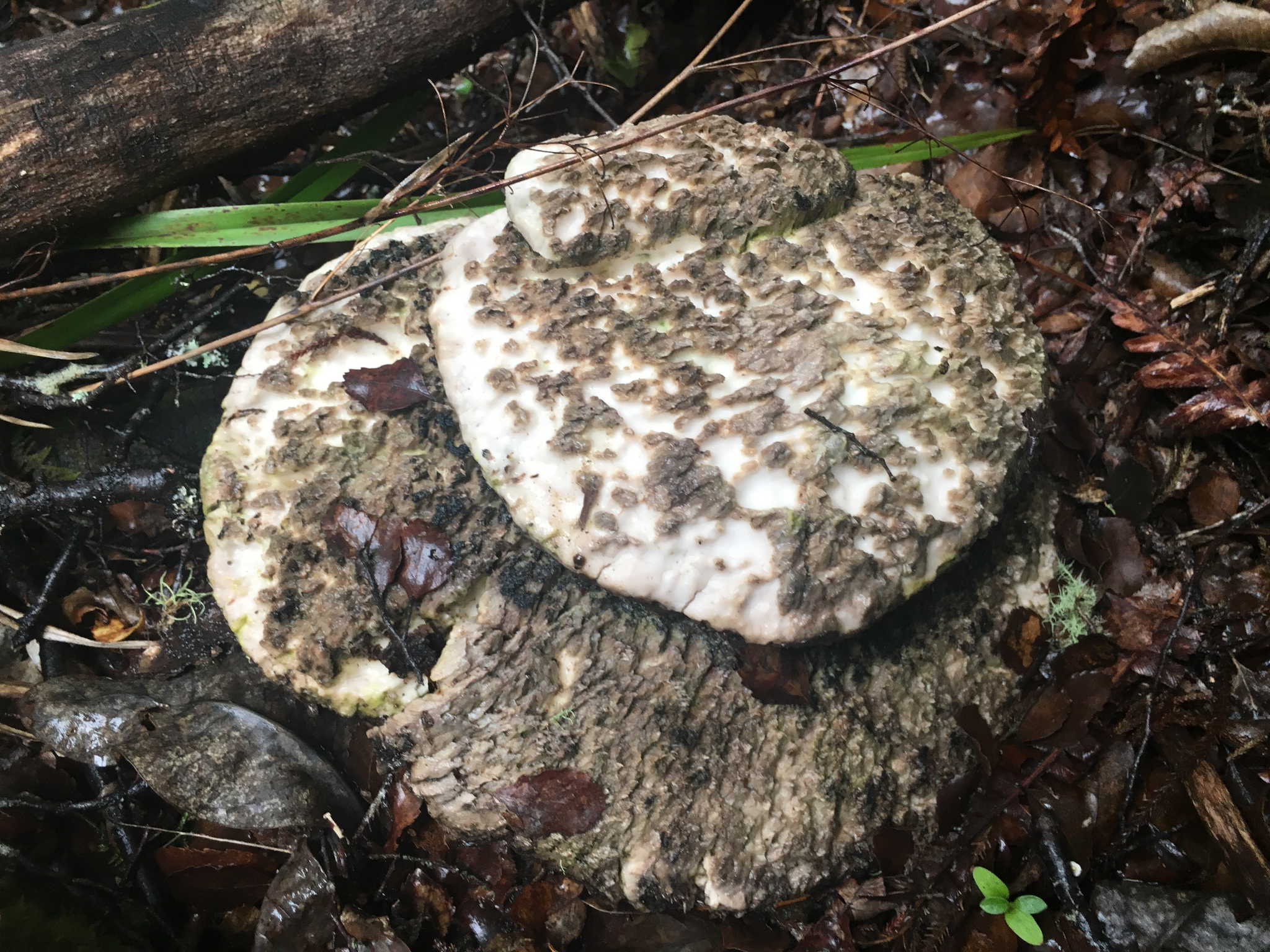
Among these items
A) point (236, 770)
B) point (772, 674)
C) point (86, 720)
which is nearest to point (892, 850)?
point (772, 674)

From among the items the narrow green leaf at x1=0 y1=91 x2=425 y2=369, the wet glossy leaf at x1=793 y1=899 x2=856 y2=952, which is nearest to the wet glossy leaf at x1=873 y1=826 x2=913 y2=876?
the wet glossy leaf at x1=793 y1=899 x2=856 y2=952

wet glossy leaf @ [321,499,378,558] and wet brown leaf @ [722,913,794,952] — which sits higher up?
wet glossy leaf @ [321,499,378,558]

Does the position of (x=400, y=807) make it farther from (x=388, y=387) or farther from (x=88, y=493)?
(x=88, y=493)

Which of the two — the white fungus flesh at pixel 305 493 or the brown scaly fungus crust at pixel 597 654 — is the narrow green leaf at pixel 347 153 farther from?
the brown scaly fungus crust at pixel 597 654

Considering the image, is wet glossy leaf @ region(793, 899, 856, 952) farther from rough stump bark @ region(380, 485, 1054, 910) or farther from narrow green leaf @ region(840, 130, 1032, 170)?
narrow green leaf @ region(840, 130, 1032, 170)

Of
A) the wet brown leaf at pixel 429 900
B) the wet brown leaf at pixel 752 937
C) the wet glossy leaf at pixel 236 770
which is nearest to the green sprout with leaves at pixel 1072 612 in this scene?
the wet brown leaf at pixel 752 937

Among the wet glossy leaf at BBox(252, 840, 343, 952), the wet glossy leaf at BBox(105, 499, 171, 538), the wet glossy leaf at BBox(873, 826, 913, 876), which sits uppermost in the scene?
the wet glossy leaf at BBox(105, 499, 171, 538)
